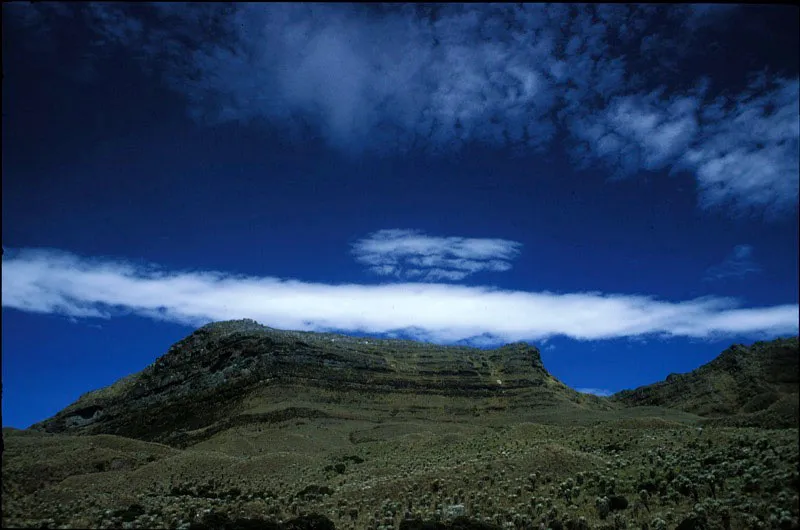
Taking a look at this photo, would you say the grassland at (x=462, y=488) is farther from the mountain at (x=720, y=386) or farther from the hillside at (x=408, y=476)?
the mountain at (x=720, y=386)

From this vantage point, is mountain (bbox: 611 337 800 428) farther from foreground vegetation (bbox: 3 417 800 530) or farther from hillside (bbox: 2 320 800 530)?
foreground vegetation (bbox: 3 417 800 530)

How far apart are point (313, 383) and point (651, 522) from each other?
300ft

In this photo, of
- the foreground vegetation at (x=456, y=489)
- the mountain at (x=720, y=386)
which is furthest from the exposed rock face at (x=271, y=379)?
the foreground vegetation at (x=456, y=489)

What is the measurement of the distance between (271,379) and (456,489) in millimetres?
84503

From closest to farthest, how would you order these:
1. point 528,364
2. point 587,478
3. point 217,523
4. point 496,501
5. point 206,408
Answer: point 217,523
point 496,501
point 587,478
point 206,408
point 528,364

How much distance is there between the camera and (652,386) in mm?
140750

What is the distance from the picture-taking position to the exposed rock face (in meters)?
102

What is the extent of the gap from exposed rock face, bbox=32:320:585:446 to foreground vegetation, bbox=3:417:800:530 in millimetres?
59347

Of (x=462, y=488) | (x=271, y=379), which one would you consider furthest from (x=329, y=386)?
(x=462, y=488)

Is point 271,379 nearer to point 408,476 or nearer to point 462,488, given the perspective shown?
point 408,476

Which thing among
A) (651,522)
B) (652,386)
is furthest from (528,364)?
(651,522)

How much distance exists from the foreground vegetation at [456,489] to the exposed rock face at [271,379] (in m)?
59.3

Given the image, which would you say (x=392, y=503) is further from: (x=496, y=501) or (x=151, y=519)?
(x=151, y=519)

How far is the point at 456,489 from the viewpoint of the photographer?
25141mm
